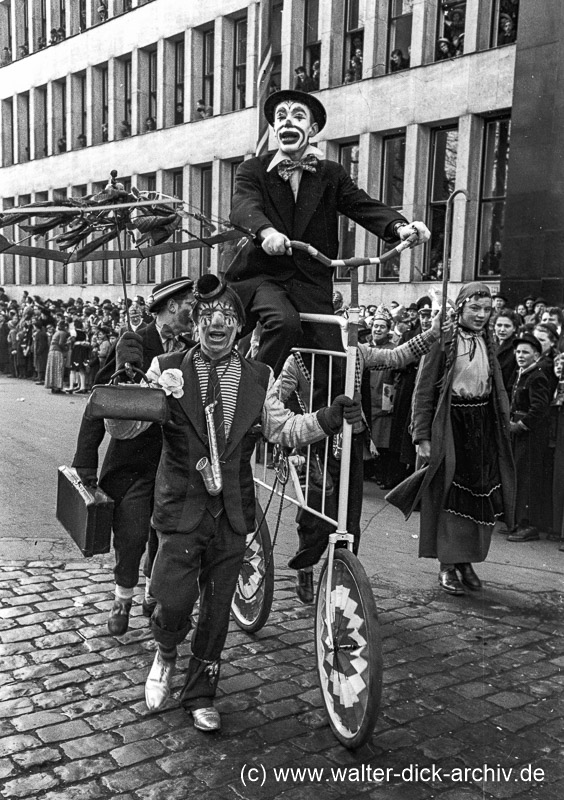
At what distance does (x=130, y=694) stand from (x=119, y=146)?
27.5 meters

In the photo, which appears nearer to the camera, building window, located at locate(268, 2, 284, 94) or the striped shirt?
the striped shirt

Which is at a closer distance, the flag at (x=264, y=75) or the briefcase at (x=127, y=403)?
the briefcase at (x=127, y=403)

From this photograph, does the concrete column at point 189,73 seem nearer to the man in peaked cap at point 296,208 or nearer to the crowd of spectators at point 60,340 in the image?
the crowd of spectators at point 60,340

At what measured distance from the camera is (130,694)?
4328mm

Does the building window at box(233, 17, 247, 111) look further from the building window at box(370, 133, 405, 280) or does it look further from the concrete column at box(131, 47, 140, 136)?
the building window at box(370, 133, 405, 280)

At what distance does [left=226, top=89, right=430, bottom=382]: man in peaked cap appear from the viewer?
497 centimetres

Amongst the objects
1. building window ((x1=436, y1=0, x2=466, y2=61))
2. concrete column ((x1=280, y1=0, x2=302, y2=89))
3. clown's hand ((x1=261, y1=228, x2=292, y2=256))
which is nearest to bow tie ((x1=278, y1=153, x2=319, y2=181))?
clown's hand ((x1=261, y1=228, x2=292, y2=256))

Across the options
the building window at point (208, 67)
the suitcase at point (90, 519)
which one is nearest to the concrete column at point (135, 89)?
the building window at point (208, 67)

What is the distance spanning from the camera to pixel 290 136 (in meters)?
5.00

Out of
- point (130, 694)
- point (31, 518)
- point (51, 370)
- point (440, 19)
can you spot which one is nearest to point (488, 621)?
point (130, 694)

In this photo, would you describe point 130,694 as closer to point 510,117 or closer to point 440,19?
point 510,117

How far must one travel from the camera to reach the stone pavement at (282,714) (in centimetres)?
353

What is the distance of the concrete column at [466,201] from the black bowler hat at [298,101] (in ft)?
40.2

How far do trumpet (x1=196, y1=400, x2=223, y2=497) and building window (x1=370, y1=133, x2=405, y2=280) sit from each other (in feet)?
49.5
